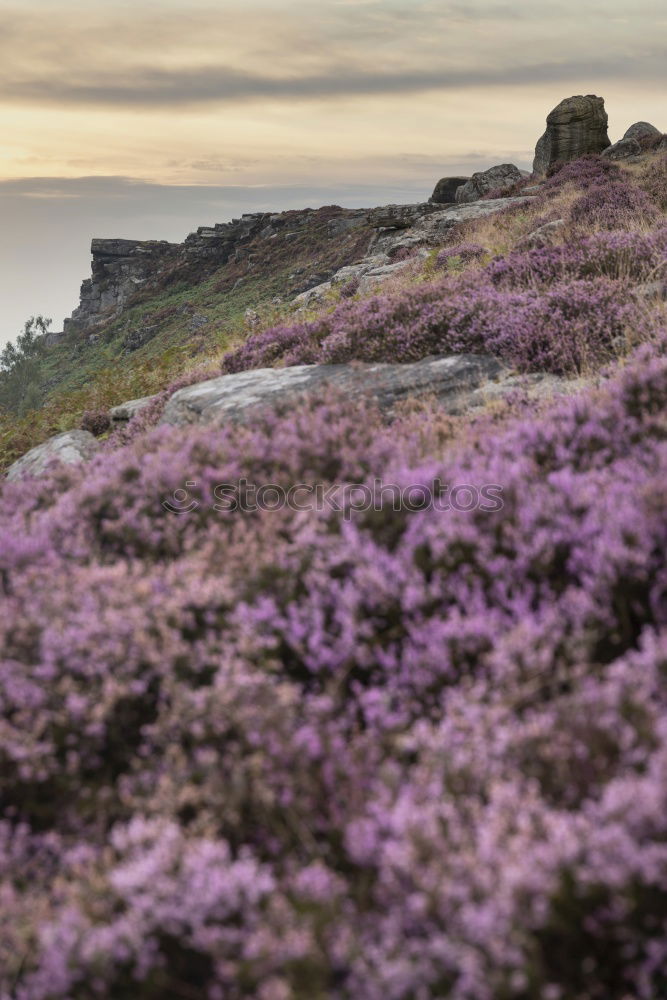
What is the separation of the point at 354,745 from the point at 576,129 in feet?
152

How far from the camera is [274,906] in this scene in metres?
1.86

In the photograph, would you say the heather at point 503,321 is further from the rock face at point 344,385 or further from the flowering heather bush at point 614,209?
the flowering heather bush at point 614,209

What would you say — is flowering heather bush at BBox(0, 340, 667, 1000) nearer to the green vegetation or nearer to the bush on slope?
the bush on slope


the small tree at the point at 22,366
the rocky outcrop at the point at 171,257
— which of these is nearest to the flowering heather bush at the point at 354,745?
the rocky outcrop at the point at 171,257

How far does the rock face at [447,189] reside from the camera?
50281 mm

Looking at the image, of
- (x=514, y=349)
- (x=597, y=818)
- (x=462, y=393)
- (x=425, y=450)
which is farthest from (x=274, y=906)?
(x=514, y=349)

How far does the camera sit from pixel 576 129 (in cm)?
4078

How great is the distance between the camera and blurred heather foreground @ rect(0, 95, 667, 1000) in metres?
1.76

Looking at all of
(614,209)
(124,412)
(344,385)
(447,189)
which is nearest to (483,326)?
(344,385)

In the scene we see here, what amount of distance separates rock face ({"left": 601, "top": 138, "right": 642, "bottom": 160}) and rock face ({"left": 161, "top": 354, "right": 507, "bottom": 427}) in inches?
1357

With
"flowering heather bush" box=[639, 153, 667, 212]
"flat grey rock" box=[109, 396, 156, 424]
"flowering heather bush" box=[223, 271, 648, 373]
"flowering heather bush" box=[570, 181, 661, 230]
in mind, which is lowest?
"flat grey rock" box=[109, 396, 156, 424]

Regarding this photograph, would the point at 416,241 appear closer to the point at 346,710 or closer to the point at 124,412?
the point at 124,412

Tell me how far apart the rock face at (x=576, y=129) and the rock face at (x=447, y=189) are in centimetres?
922

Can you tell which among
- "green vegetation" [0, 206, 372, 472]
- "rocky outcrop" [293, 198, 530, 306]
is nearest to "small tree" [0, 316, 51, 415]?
"green vegetation" [0, 206, 372, 472]
